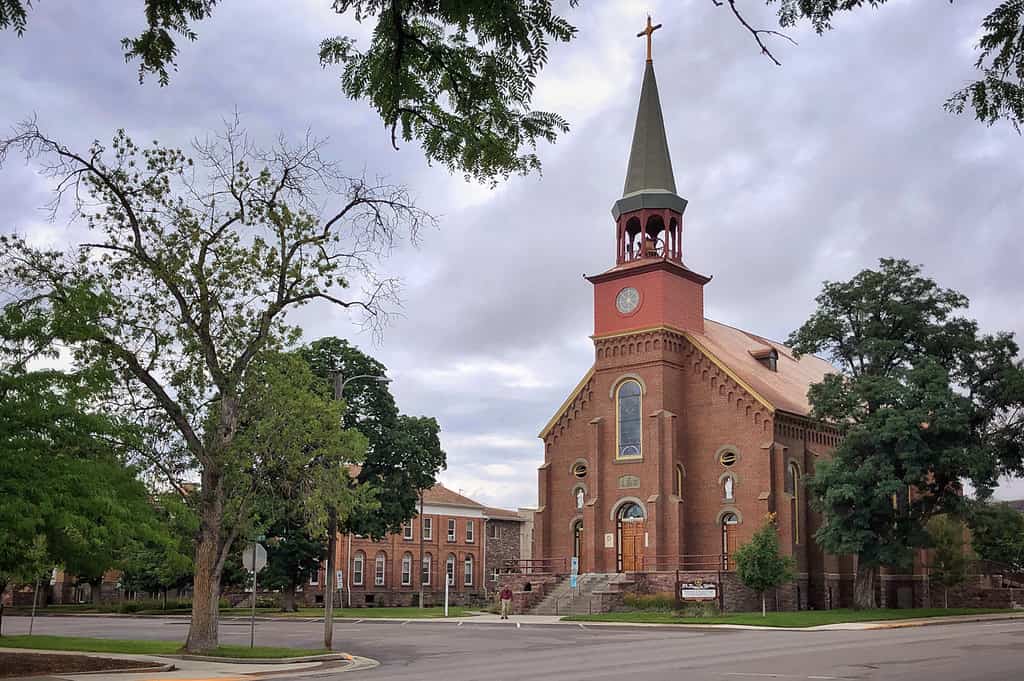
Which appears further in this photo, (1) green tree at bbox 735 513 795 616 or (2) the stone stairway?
(2) the stone stairway

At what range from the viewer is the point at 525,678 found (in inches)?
698

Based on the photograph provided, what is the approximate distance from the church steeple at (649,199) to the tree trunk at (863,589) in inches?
696

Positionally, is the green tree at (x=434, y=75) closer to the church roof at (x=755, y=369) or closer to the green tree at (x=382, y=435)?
the church roof at (x=755, y=369)

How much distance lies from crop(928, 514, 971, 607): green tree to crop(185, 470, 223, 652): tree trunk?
127 feet

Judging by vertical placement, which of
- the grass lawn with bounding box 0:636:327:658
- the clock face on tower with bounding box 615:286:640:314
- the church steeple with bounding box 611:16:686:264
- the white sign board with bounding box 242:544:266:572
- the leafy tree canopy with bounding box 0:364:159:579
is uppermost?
the church steeple with bounding box 611:16:686:264

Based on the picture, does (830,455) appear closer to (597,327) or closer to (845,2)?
(597,327)

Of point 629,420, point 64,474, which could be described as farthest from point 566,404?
point 64,474

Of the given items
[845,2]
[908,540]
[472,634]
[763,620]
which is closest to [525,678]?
[845,2]

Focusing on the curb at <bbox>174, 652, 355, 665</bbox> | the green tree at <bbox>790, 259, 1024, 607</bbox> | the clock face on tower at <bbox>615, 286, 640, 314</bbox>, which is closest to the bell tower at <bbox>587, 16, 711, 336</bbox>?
the clock face on tower at <bbox>615, 286, 640, 314</bbox>

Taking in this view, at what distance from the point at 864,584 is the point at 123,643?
32872 millimetres

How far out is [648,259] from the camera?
175 ft

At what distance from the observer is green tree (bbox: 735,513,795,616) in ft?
139

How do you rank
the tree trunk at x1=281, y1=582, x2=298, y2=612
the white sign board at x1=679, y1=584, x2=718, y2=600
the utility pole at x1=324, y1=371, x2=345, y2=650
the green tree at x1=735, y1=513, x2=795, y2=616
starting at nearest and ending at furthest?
1. the utility pole at x1=324, y1=371, x2=345, y2=650
2. the green tree at x1=735, y1=513, x2=795, y2=616
3. the white sign board at x1=679, y1=584, x2=718, y2=600
4. the tree trunk at x1=281, y1=582, x2=298, y2=612

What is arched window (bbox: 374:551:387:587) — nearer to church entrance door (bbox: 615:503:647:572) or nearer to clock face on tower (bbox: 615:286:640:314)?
church entrance door (bbox: 615:503:647:572)
